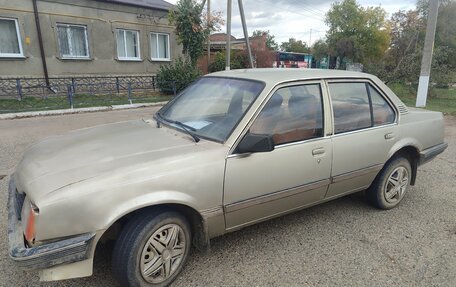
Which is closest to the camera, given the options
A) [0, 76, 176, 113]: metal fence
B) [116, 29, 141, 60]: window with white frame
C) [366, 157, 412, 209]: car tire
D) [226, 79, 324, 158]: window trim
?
[226, 79, 324, 158]: window trim

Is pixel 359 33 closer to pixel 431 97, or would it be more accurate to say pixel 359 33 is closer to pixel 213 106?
pixel 431 97

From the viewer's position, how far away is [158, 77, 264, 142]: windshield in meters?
2.74

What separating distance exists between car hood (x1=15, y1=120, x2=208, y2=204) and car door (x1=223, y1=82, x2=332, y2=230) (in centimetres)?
44

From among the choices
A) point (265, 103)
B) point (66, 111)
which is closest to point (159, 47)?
point (66, 111)

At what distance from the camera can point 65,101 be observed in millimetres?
11836

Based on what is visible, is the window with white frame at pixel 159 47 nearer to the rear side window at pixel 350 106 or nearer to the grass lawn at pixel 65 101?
the grass lawn at pixel 65 101

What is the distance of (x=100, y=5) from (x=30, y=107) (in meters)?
6.46

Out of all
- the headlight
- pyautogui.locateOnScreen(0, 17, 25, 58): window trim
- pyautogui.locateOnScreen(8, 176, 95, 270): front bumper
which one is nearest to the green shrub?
pyautogui.locateOnScreen(0, 17, 25, 58): window trim

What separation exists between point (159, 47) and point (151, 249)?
16164 millimetres

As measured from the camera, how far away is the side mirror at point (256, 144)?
2.44 meters

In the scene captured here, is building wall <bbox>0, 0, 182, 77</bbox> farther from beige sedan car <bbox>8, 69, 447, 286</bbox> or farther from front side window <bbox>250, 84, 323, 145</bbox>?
front side window <bbox>250, 84, 323, 145</bbox>

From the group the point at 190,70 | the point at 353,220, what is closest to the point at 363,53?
the point at 190,70

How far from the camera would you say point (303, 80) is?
3.07m

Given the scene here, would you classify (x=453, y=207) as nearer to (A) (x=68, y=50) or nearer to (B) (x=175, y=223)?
(B) (x=175, y=223)
